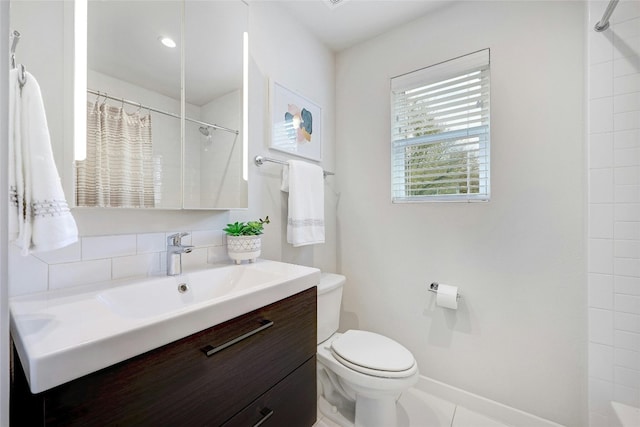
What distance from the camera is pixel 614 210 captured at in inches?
41.4

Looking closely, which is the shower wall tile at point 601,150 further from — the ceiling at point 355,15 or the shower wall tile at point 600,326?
the ceiling at point 355,15

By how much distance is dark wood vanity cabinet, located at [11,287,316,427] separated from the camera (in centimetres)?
49

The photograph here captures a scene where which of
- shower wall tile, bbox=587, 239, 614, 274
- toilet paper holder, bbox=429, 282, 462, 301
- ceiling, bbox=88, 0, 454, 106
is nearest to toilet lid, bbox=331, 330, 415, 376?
toilet paper holder, bbox=429, 282, 462, 301

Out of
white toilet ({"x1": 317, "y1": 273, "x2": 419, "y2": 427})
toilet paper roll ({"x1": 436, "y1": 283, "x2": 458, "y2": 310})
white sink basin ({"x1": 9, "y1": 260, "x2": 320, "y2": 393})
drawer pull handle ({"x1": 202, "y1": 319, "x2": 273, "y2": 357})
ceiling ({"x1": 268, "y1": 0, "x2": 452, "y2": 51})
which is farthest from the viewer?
ceiling ({"x1": 268, "y1": 0, "x2": 452, "y2": 51})

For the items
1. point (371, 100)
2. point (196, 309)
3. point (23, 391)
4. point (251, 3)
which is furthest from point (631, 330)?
point (251, 3)

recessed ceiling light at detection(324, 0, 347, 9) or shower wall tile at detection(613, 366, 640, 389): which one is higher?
recessed ceiling light at detection(324, 0, 347, 9)

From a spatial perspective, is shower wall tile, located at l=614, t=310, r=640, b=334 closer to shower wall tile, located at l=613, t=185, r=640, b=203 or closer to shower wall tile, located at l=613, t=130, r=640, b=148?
shower wall tile, located at l=613, t=185, r=640, b=203

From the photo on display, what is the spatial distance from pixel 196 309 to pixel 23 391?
14.6 inches

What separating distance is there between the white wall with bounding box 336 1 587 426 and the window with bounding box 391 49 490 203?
0.18 feet

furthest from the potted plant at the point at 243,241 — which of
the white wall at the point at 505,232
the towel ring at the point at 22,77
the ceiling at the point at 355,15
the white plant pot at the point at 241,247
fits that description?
the ceiling at the point at 355,15

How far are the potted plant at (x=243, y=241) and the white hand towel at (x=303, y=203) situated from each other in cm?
28

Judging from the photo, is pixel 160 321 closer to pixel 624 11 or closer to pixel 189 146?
pixel 189 146

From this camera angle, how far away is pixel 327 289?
143 cm

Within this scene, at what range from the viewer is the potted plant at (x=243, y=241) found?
3.79ft
